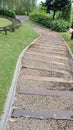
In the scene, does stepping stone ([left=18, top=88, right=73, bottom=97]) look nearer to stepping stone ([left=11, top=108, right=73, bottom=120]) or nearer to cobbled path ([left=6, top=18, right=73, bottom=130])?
cobbled path ([left=6, top=18, right=73, bottom=130])

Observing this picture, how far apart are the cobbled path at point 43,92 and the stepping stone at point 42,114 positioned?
3 centimetres

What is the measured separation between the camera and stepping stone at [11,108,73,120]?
743 cm

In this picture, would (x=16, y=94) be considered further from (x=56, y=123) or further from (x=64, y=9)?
(x=64, y=9)

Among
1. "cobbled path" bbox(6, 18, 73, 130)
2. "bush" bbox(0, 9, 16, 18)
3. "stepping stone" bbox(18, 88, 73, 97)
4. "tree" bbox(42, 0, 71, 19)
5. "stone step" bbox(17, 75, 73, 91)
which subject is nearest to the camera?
"cobbled path" bbox(6, 18, 73, 130)

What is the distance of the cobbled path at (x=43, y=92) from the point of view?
23.3 feet

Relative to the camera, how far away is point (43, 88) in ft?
32.2

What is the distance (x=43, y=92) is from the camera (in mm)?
9320

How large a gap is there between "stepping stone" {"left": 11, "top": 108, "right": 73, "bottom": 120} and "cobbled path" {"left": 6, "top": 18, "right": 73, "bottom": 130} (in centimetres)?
3

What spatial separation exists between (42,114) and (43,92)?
179cm

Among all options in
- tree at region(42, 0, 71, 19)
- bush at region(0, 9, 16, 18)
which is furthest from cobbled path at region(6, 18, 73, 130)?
bush at region(0, 9, 16, 18)

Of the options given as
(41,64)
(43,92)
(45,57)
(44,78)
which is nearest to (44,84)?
(44,78)

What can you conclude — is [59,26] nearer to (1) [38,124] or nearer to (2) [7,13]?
(2) [7,13]

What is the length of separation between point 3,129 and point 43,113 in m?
1.54

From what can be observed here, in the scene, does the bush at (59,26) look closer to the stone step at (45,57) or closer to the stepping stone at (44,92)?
the stone step at (45,57)
